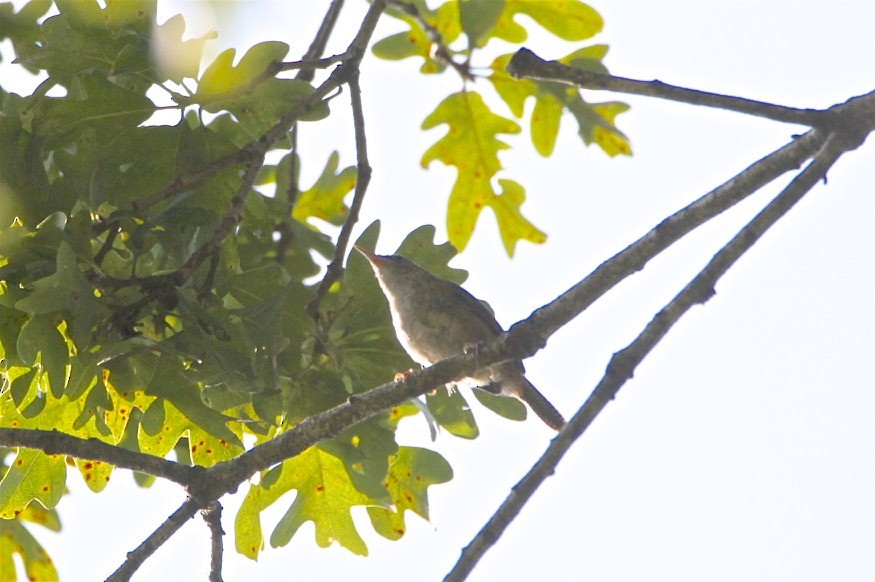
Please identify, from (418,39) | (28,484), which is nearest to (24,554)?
(28,484)

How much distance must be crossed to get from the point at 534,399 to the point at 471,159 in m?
1.81

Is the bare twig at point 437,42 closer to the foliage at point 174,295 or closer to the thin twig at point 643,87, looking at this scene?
the foliage at point 174,295

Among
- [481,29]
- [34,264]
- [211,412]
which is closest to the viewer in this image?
[34,264]

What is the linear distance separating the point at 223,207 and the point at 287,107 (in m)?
0.51

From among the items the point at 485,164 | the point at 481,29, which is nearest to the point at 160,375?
the point at 481,29

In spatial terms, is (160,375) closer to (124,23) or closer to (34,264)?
(34,264)

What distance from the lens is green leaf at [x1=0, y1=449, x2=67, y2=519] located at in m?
4.39

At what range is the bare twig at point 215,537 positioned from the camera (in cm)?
355

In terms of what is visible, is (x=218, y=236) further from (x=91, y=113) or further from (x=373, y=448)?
(x=373, y=448)

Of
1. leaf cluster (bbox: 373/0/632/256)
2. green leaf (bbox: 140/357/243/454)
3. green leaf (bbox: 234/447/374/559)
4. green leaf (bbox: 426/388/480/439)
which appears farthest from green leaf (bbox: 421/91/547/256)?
green leaf (bbox: 140/357/243/454)

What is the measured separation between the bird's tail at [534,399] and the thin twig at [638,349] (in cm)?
236

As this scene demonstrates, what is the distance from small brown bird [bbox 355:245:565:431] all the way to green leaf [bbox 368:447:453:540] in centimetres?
48

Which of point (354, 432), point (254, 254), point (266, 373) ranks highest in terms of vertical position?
point (254, 254)

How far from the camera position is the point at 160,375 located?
388cm
